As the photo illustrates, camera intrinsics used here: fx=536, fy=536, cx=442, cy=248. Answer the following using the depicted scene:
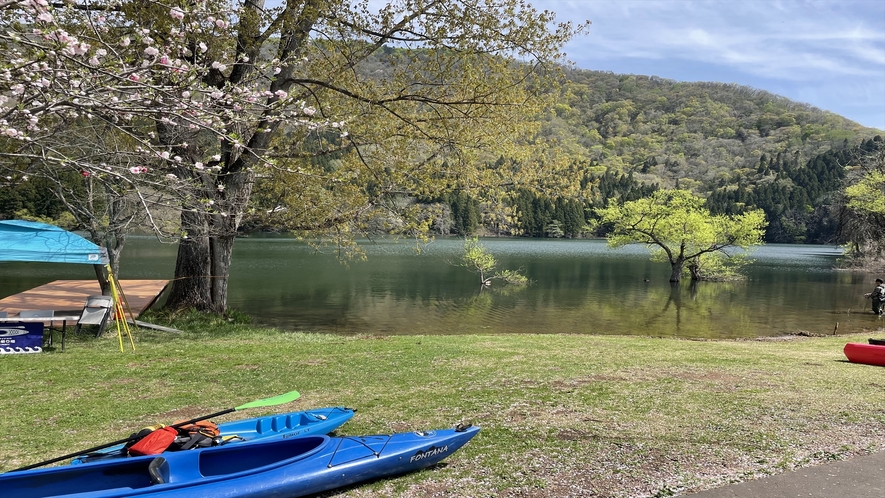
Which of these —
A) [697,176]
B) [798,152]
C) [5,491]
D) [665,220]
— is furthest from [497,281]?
[798,152]

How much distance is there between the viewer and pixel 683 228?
38781 mm

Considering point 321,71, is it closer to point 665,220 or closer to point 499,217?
point 499,217

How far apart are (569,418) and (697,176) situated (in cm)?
20805

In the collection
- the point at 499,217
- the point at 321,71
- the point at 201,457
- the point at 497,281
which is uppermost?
the point at 321,71

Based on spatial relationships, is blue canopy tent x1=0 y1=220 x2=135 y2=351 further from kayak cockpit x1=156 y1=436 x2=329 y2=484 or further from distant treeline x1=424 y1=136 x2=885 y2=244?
distant treeline x1=424 y1=136 x2=885 y2=244

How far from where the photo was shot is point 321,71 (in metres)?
14.8

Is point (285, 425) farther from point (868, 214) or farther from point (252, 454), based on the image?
point (868, 214)

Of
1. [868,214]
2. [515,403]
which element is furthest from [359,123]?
[868,214]

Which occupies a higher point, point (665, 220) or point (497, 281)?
point (665, 220)

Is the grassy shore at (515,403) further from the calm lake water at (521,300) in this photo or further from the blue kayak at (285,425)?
the calm lake water at (521,300)

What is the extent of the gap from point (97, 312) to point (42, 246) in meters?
1.89

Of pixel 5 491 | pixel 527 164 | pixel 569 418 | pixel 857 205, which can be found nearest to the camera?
pixel 5 491

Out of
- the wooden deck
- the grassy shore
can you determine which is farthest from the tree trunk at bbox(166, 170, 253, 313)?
the grassy shore

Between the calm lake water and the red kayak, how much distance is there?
897 centimetres
